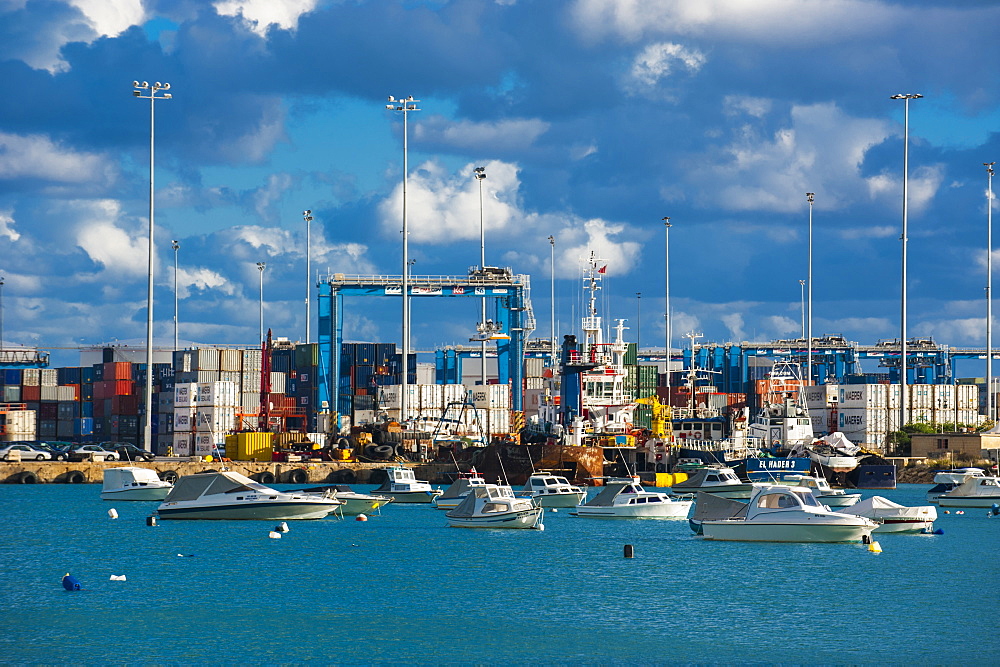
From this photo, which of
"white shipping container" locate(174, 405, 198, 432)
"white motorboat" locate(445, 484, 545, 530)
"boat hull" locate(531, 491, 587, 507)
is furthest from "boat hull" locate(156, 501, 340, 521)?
"white shipping container" locate(174, 405, 198, 432)

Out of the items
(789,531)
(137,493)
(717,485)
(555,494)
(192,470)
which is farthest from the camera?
(192,470)

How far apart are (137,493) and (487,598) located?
50.2m

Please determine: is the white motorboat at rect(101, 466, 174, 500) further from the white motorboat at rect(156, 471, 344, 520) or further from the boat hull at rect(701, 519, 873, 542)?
the boat hull at rect(701, 519, 873, 542)

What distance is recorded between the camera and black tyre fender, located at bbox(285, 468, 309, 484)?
113250 millimetres

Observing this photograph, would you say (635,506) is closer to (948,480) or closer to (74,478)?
(948,480)

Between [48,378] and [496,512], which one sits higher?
[48,378]

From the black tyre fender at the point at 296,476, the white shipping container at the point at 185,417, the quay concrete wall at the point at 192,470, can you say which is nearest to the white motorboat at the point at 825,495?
the quay concrete wall at the point at 192,470

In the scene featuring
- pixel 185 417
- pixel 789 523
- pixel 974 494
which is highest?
pixel 185 417

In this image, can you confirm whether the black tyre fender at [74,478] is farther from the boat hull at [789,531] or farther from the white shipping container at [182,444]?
the boat hull at [789,531]

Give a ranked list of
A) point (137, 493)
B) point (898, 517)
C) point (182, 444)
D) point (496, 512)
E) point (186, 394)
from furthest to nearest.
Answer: point (182, 444), point (186, 394), point (137, 493), point (496, 512), point (898, 517)

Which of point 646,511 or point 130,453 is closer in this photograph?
point 646,511

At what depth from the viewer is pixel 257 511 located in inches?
2549

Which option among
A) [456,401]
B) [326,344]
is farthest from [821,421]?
[326,344]

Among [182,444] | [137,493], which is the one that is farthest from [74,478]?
[182,444]
